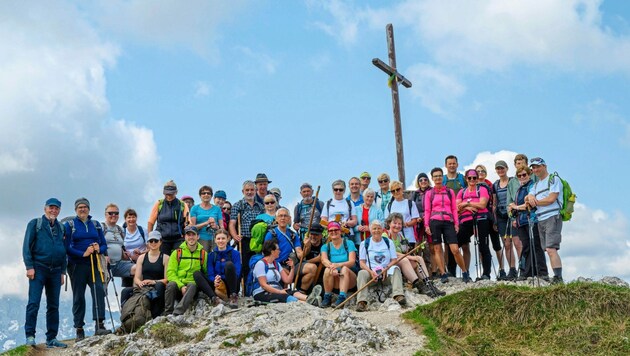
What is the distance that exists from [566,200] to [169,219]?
8475mm

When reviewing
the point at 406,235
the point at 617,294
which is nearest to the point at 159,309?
the point at 406,235

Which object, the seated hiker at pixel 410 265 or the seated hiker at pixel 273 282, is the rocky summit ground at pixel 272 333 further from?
the seated hiker at pixel 273 282

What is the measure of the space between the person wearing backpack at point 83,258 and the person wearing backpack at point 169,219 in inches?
47.2

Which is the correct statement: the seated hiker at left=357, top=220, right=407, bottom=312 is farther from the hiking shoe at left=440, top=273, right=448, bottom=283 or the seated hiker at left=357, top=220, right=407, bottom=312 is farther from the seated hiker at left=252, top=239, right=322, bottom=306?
the hiking shoe at left=440, top=273, right=448, bottom=283

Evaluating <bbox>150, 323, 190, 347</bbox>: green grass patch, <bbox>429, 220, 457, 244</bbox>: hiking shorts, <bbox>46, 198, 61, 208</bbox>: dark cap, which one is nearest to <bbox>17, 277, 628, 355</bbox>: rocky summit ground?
<bbox>150, 323, 190, 347</bbox>: green grass patch

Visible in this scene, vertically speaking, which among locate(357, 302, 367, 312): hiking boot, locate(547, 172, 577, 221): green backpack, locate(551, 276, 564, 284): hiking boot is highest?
locate(547, 172, 577, 221): green backpack

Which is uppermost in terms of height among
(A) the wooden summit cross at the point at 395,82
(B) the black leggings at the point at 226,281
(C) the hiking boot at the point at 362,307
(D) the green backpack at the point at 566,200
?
(A) the wooden summit cross at the point at 395,82

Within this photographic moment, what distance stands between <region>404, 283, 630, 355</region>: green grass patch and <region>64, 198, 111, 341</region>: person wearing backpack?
6.70 meters

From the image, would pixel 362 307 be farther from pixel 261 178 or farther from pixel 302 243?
pixel 261 178

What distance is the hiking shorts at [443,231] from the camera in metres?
14.4

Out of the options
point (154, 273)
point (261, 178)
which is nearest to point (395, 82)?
point (261, 178)

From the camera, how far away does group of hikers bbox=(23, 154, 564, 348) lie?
13609mm

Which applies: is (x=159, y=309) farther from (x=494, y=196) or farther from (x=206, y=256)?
(x=494, y=196)

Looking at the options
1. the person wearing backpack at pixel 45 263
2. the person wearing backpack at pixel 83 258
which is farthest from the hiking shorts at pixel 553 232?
the person wearing backpack at pixel 45 263
